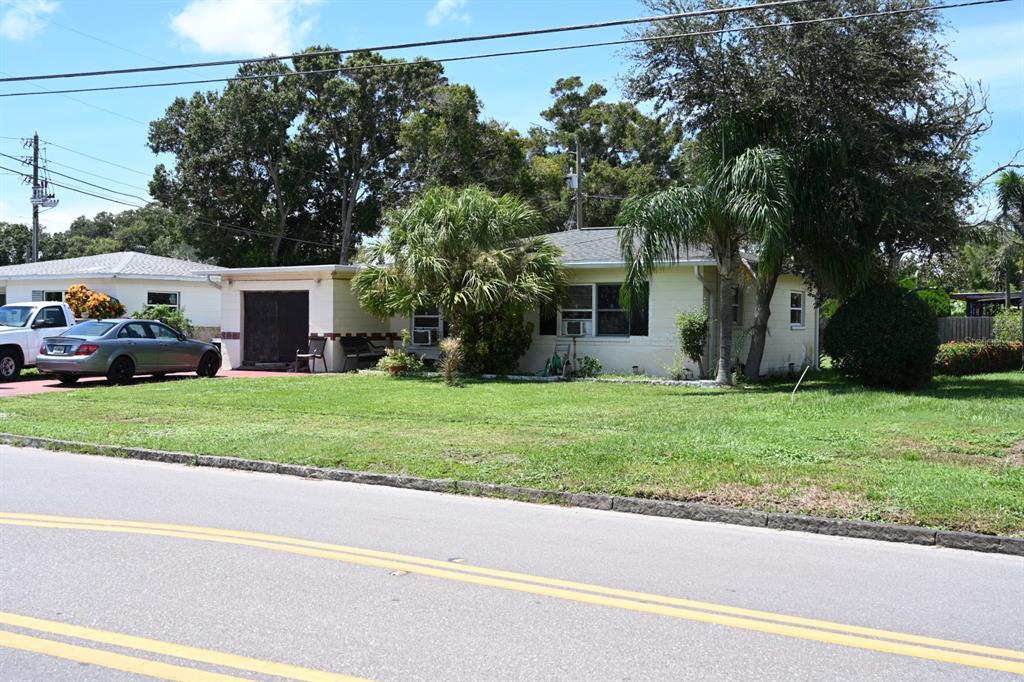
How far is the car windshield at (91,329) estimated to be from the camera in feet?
67.4

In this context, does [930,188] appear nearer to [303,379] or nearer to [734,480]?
[734,480]

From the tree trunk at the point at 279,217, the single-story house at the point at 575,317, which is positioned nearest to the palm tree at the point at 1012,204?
the single-story house at the point at 575,317

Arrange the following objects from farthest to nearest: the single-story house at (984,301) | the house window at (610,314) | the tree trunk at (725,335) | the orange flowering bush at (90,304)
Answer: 1. the single-story house at (984,301)
2. the orange flowering bush at (90,304)
3. the house window at (610,314)
4. the tree trunk at (725,335)

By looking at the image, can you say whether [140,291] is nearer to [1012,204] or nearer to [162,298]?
[162,298]

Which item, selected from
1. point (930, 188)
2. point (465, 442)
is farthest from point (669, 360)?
point (465, 442)

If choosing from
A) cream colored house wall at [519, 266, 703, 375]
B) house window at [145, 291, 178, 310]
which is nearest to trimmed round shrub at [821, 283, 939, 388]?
cream colored house wall at [519, 266, 703, 375]

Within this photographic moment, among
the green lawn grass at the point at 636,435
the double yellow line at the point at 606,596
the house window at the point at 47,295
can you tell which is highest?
the house window at the point at 47,295

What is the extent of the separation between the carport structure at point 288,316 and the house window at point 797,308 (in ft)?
36.7

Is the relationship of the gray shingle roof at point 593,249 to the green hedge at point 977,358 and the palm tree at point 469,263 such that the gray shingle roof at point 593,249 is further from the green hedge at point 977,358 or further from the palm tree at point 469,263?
the green hedge at point 977,358

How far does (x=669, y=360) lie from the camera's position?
21.0 metres

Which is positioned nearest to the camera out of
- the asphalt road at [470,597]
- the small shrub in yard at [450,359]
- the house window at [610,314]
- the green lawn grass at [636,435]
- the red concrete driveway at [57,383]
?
the asphalt road at [470,597]

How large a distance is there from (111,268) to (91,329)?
48.5ft

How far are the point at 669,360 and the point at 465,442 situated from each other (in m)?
10.4

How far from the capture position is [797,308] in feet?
84.7
